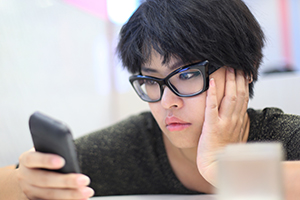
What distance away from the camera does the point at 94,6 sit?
2773 millimetres

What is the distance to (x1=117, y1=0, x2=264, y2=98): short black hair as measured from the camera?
0.93 m

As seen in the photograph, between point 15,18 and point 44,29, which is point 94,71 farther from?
point 15,18

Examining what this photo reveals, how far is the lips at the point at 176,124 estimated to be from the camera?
987mm

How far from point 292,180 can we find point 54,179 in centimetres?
50

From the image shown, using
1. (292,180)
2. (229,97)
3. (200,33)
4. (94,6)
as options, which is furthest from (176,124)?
(94,6)

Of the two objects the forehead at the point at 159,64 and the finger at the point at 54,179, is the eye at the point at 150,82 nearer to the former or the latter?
the forehead at the point at 159,64

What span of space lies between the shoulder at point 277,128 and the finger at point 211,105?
253 mm

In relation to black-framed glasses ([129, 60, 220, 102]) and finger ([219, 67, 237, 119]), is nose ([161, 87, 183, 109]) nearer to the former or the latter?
black-framed glasses ([129, 60, 220, 102])

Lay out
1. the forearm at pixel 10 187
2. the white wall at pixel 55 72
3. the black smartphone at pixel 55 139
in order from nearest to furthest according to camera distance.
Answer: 1. the black smartphone at pixel 55 139
2. the forearm at pixel 10 187
3. the white wall at pixel 55 72

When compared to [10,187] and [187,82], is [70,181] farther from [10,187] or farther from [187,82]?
[187,82]

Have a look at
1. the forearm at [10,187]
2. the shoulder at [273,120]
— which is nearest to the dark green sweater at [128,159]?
the shoulder at [273,120]

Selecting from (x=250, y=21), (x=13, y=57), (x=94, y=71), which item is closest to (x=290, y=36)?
(x=94, y=71)

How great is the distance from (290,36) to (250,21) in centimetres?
347

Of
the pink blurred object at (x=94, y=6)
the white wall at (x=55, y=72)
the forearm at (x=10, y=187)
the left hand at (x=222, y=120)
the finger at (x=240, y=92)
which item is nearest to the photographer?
the forearm at (x=10, y=187)
